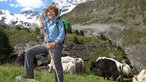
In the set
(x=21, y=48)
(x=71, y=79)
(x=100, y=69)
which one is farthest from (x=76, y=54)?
(x=71, y=79)

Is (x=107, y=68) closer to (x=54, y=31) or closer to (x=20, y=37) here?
(x=54, y=31)

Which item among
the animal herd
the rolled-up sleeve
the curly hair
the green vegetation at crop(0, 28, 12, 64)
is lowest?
the animal herd

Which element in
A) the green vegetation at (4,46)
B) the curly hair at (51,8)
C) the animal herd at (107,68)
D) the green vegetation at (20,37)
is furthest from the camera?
the green vegetation at (20,37)

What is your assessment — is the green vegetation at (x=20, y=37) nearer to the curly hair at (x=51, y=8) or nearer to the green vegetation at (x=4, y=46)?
the green vegetation at (x=4, y=46)

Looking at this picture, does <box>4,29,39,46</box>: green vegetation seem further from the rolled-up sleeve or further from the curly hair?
the rolled-up sleeve

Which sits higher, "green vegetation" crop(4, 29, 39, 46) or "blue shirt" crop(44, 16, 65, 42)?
"blue shirt" crop(44, 16, 65, 42)

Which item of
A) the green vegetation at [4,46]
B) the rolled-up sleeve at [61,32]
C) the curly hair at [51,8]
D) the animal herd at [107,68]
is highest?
the curly hair at [51,8]

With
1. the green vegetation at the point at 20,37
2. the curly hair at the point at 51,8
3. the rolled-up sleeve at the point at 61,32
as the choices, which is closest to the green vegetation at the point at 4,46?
the green vegetation at the point at 20,37

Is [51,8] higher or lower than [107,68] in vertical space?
higher

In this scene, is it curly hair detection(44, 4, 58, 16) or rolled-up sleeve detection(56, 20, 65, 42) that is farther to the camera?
curly hair detection(44, 4, 58, 16)

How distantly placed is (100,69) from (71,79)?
14.3m

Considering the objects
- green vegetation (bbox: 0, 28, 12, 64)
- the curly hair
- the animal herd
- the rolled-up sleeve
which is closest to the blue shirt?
the rolled-up sleeve

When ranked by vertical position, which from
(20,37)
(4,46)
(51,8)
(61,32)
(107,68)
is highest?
(51,8)

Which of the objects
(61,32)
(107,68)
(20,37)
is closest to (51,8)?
(61,32)
